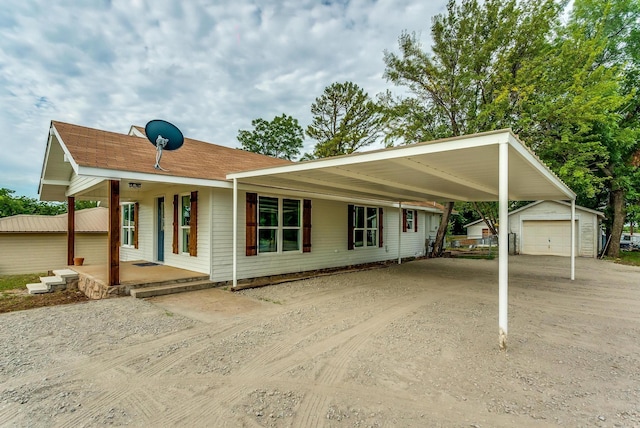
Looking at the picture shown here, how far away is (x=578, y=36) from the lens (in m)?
11.2

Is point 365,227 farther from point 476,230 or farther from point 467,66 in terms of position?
point 476,230

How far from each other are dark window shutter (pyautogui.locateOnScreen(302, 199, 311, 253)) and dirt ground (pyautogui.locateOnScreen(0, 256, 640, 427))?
310cm

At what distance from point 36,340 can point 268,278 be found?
463cm

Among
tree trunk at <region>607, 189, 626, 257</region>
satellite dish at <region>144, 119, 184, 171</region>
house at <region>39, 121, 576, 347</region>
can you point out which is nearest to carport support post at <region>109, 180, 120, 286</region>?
house at <region>39, 121, 576, 347</region>

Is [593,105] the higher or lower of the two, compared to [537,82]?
lower

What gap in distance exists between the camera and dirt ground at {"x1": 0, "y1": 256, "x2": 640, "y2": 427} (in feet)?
7.29

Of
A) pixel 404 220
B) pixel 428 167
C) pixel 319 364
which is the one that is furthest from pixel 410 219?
pixel 319 364

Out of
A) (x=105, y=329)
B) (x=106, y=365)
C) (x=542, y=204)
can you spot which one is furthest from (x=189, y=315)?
(x=542, y=204)

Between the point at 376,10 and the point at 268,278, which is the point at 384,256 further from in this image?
the point at 376,10

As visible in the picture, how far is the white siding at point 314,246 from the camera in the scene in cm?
696

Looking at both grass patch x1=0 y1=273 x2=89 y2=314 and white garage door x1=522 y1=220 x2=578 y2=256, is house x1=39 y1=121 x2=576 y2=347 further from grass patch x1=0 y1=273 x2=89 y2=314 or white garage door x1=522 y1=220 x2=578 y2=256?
white garage door x1=522 y1=220 x2=578 y2=256

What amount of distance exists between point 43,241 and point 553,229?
22976 millimetres

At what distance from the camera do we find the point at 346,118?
20109 millimetres

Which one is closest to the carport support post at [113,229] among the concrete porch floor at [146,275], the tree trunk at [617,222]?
the concrete porch floor at [146,275]
